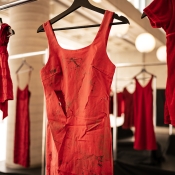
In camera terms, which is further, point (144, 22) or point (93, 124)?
point (144, 22)

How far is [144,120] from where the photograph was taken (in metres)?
3.27

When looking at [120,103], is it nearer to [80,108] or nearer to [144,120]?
[144,120]

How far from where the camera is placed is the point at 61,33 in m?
4.84

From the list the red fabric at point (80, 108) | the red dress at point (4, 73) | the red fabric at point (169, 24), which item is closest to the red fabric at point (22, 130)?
the red dress at point (4, 73)

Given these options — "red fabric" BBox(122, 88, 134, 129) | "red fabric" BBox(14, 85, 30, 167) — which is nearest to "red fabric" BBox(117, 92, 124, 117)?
"red fabric" BBox(122, 88, 134, 129)

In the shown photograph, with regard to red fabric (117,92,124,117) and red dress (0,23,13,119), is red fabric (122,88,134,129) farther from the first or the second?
red dress (0,23,13,119)

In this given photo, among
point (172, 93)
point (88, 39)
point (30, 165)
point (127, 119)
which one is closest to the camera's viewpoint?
point (172, 93)

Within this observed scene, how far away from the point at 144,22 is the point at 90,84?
11.0ft

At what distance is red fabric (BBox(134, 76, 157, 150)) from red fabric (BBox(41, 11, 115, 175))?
2.14 m

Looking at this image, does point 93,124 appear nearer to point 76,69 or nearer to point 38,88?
point 76,69

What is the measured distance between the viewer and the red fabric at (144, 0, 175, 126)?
1.12m

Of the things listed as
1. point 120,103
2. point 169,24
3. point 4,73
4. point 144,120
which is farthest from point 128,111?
point 169,24

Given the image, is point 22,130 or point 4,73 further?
point 22,130

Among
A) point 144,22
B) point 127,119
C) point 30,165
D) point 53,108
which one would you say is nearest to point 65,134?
point 53,108
